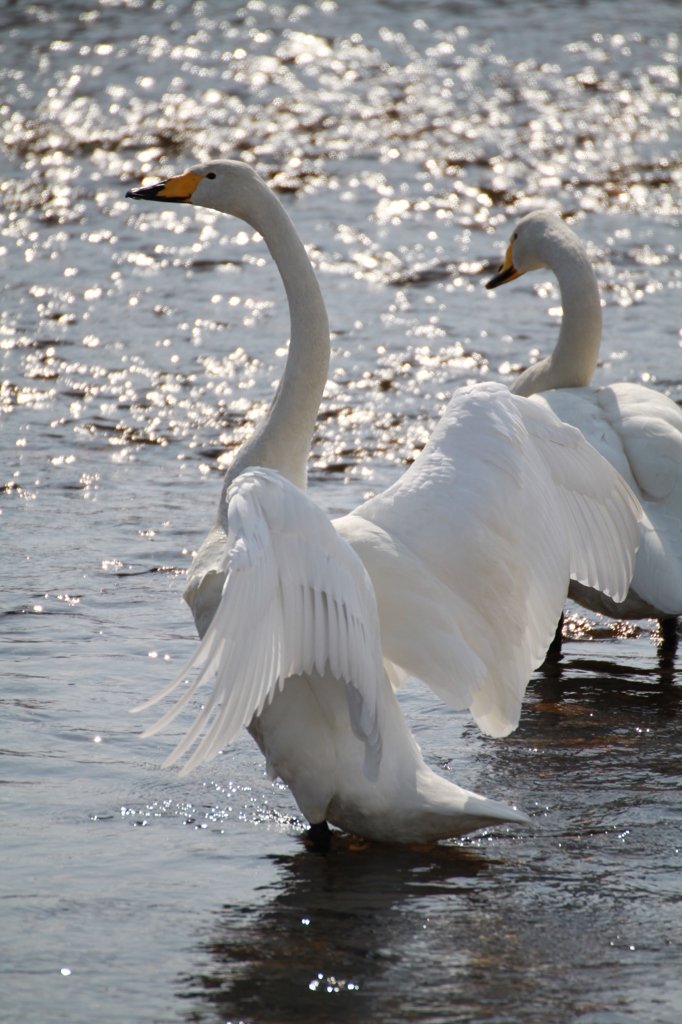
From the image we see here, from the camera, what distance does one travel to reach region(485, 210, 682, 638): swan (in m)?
5.12

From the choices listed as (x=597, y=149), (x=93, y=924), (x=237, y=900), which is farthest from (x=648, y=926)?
(x=597, y=149)

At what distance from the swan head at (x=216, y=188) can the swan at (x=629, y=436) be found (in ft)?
4.69

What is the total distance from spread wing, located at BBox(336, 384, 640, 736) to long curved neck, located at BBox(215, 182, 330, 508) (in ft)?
1.67

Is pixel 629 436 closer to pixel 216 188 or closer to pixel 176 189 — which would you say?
pixel 216 188

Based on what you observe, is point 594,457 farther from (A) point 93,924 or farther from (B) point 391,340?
(B) point 391,340

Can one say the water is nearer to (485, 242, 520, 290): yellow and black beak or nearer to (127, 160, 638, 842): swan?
(127, 160, 638, 842): swan

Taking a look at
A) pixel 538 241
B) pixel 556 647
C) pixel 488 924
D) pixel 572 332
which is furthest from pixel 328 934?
pixel 538 241

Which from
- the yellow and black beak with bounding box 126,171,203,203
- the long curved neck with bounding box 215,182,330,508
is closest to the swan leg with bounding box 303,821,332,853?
the long curved neck with bounding box 215,182,330,508

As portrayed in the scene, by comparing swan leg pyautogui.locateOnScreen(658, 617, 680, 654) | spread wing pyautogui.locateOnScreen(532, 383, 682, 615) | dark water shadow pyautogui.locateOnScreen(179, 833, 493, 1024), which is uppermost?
spread wing pyautogui.locateOnScreen(532, 383, 682, 615)

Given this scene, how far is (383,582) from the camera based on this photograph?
3.89 meters

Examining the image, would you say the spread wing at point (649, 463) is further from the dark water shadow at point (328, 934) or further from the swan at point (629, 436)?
the dark water shadow at point (328, 934)

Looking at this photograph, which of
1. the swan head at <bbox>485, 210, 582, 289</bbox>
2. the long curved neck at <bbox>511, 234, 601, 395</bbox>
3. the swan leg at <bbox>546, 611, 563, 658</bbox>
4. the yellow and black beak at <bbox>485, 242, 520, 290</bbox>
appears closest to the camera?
the swan leg at <bbox>546, 611, 563, 658</bbox>

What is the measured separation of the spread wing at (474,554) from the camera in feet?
12.8

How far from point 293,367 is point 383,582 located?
96 cm
